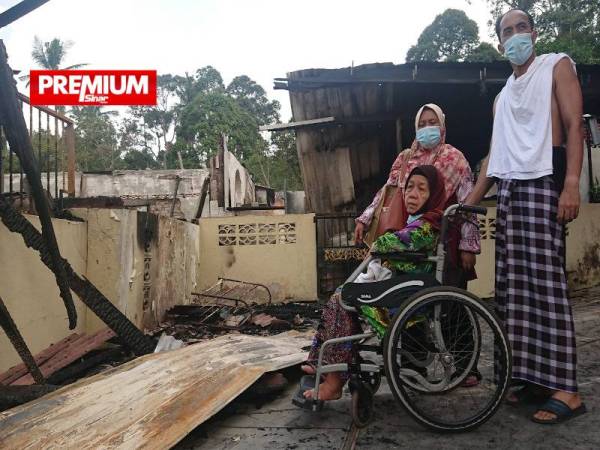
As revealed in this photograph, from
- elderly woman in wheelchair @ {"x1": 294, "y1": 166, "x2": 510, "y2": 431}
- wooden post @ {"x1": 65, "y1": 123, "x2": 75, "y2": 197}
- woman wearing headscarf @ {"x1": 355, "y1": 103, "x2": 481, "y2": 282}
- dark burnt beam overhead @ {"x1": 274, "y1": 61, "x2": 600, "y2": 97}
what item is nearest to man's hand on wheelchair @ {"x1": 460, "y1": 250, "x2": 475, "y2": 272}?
woman wearing headscarf @ {"x1": 355, "y1": 103, "x2": 481, "y2": 282}

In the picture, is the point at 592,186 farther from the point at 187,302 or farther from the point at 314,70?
the point at 187,302

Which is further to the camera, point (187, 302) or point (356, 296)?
point (187, 302)

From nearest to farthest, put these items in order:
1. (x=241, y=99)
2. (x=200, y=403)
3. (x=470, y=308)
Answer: (x=470, y=308) → (x=200, y=403) → (x=241, y=99)

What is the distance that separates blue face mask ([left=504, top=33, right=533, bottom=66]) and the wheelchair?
80 centimetres

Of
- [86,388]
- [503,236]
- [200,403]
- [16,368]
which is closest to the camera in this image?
[200,403]

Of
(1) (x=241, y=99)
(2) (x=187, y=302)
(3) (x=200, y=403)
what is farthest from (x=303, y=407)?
(1) (x=241, y=99)

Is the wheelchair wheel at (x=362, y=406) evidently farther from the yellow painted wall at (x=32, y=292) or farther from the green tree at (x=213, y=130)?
the green tree at (x=213, y=130)

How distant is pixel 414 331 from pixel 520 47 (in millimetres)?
1380

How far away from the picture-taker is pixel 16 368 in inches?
131

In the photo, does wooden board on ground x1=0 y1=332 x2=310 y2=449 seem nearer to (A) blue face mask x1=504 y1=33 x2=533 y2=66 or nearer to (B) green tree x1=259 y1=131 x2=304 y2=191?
(A) blue face mask x1=504 y1=33 x2=533 y2=66

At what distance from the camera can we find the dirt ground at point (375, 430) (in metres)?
1.78

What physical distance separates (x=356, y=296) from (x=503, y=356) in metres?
0.60

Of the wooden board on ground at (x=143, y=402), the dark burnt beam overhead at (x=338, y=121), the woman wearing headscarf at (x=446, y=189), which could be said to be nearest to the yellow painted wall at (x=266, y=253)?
the dark burnt beam overhead at (x=338, y=121)

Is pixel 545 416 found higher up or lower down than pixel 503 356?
lower down
